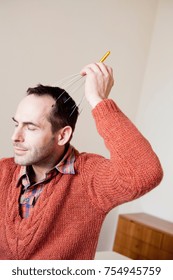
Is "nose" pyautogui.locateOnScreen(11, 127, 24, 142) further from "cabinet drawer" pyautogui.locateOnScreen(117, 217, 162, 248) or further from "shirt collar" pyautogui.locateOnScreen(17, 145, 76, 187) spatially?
"cabinet drawer" pyautogui.locateOnScreen(117, 217, 162, 248)

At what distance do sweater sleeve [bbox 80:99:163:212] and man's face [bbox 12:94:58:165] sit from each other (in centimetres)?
18

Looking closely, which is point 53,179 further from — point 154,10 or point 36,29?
point 154,10

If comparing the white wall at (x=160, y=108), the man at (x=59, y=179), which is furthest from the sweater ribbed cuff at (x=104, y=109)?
the white wall at (x=160, y=108)

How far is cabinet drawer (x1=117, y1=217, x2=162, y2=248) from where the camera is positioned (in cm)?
267

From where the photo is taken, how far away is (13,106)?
8.00 feet

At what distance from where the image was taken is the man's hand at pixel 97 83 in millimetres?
1057

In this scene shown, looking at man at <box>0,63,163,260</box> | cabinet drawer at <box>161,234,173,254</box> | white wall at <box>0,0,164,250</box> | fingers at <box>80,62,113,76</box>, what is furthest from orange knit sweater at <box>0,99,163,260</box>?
cabinet drawer at <box>161,234,173,254</box>

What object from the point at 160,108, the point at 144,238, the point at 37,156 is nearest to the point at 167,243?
the point at 144,238

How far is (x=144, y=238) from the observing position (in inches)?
108

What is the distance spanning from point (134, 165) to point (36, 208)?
34 cm

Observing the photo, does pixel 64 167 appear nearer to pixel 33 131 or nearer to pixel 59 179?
pixel 59 179

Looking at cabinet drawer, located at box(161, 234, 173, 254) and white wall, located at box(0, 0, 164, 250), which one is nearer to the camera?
white wall, located at box(0, 0, 164, 250)

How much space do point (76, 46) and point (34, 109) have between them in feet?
5.82
